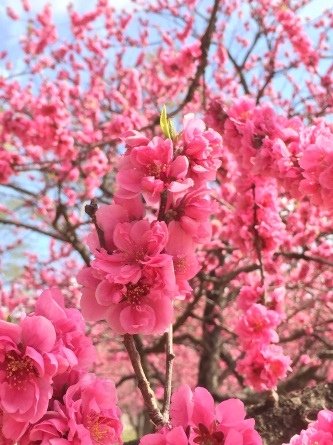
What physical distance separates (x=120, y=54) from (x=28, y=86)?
1859 millimetres

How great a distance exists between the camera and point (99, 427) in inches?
54.6

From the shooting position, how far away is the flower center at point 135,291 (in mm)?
1512

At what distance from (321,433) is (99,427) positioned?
650mm

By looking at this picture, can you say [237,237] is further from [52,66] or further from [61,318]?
[52,66]

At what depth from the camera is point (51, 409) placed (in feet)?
4.44

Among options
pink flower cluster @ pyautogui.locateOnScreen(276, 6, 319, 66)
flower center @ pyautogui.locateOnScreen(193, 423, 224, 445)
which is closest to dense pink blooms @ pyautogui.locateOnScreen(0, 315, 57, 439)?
flower center @ pyautogui.locateOnScreen(193, 423, 224, 445)

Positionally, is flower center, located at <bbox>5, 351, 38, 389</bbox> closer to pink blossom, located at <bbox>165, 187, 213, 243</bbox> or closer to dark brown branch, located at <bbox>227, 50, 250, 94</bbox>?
pink blossom, located at <bbox>165, 187, 213, 243</bbox>

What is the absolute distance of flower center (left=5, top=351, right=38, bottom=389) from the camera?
131cm

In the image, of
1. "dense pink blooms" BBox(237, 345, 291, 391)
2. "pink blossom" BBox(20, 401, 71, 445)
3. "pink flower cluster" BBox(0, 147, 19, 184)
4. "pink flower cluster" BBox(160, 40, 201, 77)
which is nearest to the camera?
"pink blossom" BBox(20, 401, 71, 445)

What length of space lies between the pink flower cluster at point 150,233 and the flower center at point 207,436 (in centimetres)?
29

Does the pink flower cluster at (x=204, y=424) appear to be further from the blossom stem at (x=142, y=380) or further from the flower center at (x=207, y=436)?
the blossom stem at (x=142, y=380)

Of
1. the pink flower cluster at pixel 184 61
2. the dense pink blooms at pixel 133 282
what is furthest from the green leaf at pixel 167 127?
the pink flower cluster at pixel 184 61

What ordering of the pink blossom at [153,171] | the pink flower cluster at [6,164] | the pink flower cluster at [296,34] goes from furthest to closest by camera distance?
1. the pink flower cluster at [296,34]
2. the pink flower cluster at [6,164]
3. the pink blossom at [153,171]

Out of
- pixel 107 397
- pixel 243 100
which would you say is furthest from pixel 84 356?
pixel 243 100
